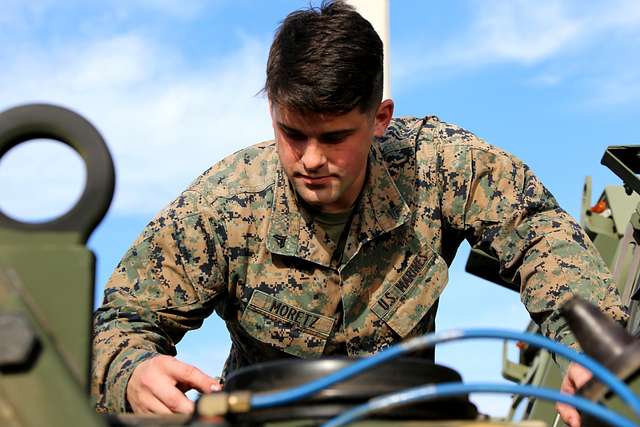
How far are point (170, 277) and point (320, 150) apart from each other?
0.68m

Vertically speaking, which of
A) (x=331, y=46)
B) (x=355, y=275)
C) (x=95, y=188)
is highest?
(x=331, y=46)

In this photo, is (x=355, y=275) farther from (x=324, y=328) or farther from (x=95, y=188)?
(x=95, y=188)

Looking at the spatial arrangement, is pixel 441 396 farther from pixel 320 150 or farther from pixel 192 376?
pixel 320 150

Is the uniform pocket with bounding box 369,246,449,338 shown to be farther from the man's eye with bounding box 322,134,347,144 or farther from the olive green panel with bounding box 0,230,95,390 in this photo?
the olive green panel with bounding box 0,230,95,390

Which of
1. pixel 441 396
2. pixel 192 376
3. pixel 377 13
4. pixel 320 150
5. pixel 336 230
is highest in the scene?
pixel 377 13

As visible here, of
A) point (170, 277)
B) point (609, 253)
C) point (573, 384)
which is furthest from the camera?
point (609, 253)

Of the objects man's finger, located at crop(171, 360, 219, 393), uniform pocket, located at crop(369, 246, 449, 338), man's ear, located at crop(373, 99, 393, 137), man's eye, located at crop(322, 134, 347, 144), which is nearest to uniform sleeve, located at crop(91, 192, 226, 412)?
man's eye, located at crop(322, 134, 347, 144)

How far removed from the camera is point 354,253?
3.75 metres

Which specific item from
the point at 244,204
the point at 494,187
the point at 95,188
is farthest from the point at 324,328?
the point at 95,188

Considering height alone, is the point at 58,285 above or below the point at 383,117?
below

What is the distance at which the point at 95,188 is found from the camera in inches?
52.5

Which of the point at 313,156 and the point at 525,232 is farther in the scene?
the point at 525,232

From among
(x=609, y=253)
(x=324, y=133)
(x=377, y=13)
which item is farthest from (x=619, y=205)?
(x=324, y=133)

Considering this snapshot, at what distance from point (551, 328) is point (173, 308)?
1260 millimetres
